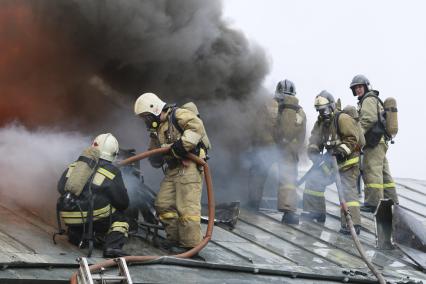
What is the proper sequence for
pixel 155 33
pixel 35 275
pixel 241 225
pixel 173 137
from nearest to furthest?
1. pixel 35 275
2. pixel 173 137
3. pixel 241 225
4. pixel 155 33

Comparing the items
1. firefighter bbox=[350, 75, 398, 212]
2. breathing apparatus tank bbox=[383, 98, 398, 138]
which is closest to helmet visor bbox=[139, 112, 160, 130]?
firefighter bbox=[350, 75, 398, 212]

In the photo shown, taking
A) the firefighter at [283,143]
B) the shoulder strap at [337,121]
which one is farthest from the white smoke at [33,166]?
the shoulder strap at [337,121]

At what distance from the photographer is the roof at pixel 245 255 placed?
20.3 ft

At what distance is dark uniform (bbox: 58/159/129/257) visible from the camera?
22.5 ft

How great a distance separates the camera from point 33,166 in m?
8.62

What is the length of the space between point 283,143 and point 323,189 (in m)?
0.80

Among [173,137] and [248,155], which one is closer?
[173,137]

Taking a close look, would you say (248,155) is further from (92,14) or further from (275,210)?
(92,14)

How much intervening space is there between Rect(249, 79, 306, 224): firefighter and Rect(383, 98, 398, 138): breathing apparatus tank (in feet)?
3.74

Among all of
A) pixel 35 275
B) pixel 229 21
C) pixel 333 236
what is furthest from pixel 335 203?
pixel 35 275

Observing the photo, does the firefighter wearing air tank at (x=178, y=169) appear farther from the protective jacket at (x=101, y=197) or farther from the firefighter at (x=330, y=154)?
the firefighter at (x=330, y=154)

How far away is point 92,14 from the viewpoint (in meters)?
9.57

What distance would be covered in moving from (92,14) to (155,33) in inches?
37.0

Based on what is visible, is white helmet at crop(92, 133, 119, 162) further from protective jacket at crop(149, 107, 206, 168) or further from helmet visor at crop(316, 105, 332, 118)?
helmet visor at crop(316, 105, 332, 118)
